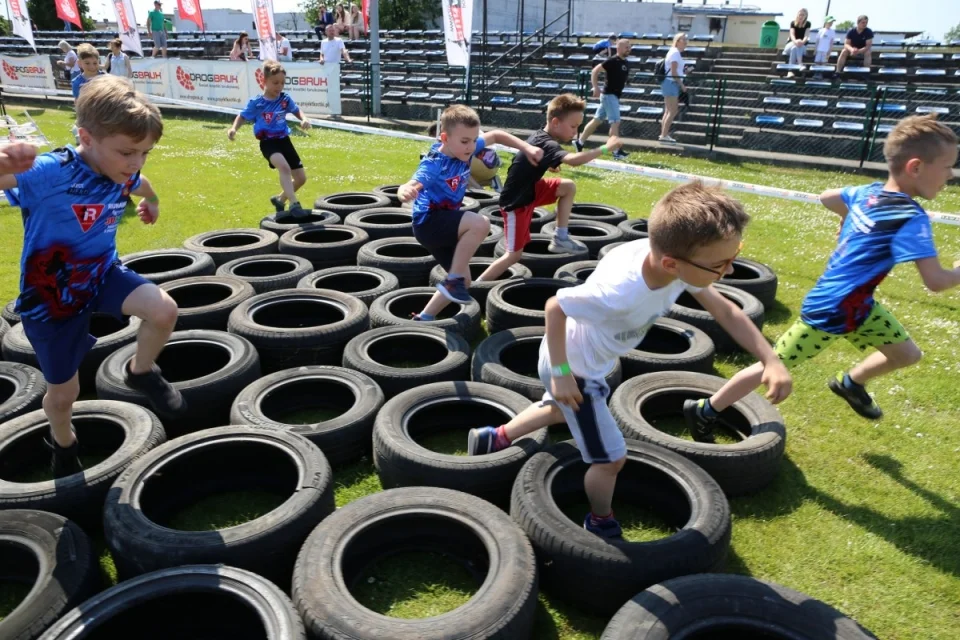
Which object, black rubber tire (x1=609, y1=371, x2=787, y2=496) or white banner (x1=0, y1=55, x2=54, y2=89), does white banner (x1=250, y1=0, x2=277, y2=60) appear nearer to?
white banner (x1=0, y1=55, x2=54, y2=89)

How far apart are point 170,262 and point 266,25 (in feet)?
68.9

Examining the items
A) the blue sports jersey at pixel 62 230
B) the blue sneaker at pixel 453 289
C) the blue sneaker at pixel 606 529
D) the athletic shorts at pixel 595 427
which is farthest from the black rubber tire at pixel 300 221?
the blue sneaker at pixel 606 529

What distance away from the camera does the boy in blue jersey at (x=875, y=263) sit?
357 cm

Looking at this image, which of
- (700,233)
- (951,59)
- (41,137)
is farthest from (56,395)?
(951,59)

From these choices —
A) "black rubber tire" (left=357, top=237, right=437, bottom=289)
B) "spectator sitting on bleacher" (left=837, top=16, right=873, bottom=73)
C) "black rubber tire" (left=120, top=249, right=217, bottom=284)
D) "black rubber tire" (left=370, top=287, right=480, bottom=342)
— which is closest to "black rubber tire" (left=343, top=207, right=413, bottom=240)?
"black rubber tire" (left=357, top=237, right=437, bottom=289)

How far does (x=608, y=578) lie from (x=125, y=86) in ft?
10.9

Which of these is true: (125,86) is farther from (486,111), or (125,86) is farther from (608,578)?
(486,111)

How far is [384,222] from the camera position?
334 inches

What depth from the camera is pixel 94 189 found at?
323cm

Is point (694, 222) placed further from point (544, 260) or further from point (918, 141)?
point (544, 260)

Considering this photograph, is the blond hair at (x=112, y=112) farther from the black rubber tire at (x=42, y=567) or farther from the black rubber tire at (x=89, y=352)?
the black rubber tire at (x=89, y=352)

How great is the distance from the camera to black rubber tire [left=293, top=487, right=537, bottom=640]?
2467 mm

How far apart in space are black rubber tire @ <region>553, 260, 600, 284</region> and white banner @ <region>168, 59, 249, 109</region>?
20715 millimetres

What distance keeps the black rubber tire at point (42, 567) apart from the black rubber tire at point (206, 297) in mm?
2490
